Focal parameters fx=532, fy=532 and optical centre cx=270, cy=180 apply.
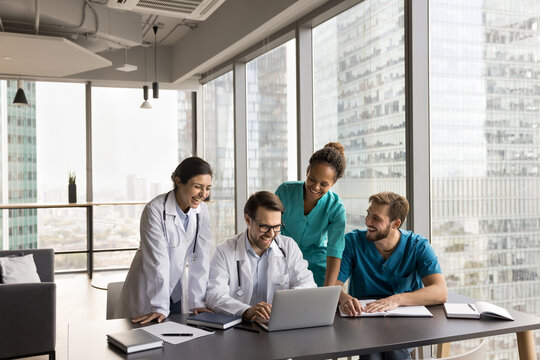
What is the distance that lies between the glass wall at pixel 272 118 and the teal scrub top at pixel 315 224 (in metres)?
2.24

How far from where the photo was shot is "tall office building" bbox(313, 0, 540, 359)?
2.81 meters

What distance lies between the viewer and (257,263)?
8.20 ft

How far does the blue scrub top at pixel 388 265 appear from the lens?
8.57 ft

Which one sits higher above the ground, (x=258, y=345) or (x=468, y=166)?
(x=468, y=166)

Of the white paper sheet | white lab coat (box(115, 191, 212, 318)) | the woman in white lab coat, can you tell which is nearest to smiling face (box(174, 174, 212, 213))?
the woman in white lab coat

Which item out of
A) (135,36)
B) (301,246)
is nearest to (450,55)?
(301,246)

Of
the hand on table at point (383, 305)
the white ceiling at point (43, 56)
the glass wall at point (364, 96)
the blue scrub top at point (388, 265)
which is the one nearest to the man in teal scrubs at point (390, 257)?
the blue scrub top at point (388, 265)

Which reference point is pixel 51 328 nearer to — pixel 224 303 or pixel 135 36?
pixel 224 303

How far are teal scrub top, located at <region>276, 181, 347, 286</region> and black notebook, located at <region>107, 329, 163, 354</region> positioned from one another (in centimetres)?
119

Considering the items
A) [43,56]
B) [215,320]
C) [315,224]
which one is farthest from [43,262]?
[215,320]

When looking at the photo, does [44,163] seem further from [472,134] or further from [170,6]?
[472,134]

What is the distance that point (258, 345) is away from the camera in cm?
190

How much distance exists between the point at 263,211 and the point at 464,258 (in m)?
1.51

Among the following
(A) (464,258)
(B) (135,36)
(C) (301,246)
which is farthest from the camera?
(B) (135,36)
